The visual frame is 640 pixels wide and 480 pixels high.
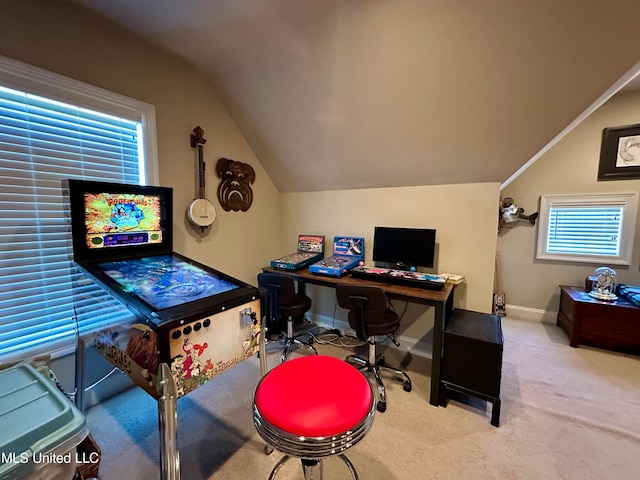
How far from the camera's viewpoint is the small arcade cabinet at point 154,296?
42.5 inches

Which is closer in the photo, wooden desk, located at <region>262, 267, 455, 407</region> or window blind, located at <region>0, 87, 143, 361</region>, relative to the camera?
window blind, located at <region>0, 87, 143, 361</region>

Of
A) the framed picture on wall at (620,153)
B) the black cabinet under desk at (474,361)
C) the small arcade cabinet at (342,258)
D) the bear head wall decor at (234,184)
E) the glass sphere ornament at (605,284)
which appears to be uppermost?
the framed picture on wall at (620,153)

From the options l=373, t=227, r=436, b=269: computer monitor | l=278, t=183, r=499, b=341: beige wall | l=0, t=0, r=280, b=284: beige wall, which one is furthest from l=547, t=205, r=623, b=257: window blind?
l=0, t=0, r=280, b=284: beige wall

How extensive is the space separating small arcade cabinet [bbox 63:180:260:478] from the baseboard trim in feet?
12.6

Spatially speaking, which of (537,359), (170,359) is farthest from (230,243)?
(537,359)

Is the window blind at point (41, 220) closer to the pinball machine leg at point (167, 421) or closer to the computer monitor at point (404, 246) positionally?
the pinball machine leg at point (167, 421)

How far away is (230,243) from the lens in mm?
2883

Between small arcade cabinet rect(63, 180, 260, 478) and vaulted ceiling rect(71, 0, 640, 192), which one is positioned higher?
vaulted ceiling rect(71, 0, 640, 192)

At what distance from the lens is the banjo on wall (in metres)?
2.39

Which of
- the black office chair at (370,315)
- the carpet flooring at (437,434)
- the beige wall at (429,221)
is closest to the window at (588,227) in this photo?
the carpet flooring at (437,434)

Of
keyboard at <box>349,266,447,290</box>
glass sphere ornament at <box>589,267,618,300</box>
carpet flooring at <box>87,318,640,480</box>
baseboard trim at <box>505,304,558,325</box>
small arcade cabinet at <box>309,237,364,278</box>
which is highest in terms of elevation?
small arcade cabinet at <box>309,237,364,278</box>

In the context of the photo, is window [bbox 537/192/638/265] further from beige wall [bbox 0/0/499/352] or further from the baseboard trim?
beige wall [bbox 0/0/499/352]

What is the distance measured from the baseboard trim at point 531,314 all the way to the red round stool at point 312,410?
11.9 ft

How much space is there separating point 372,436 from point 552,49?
8.33 ft
